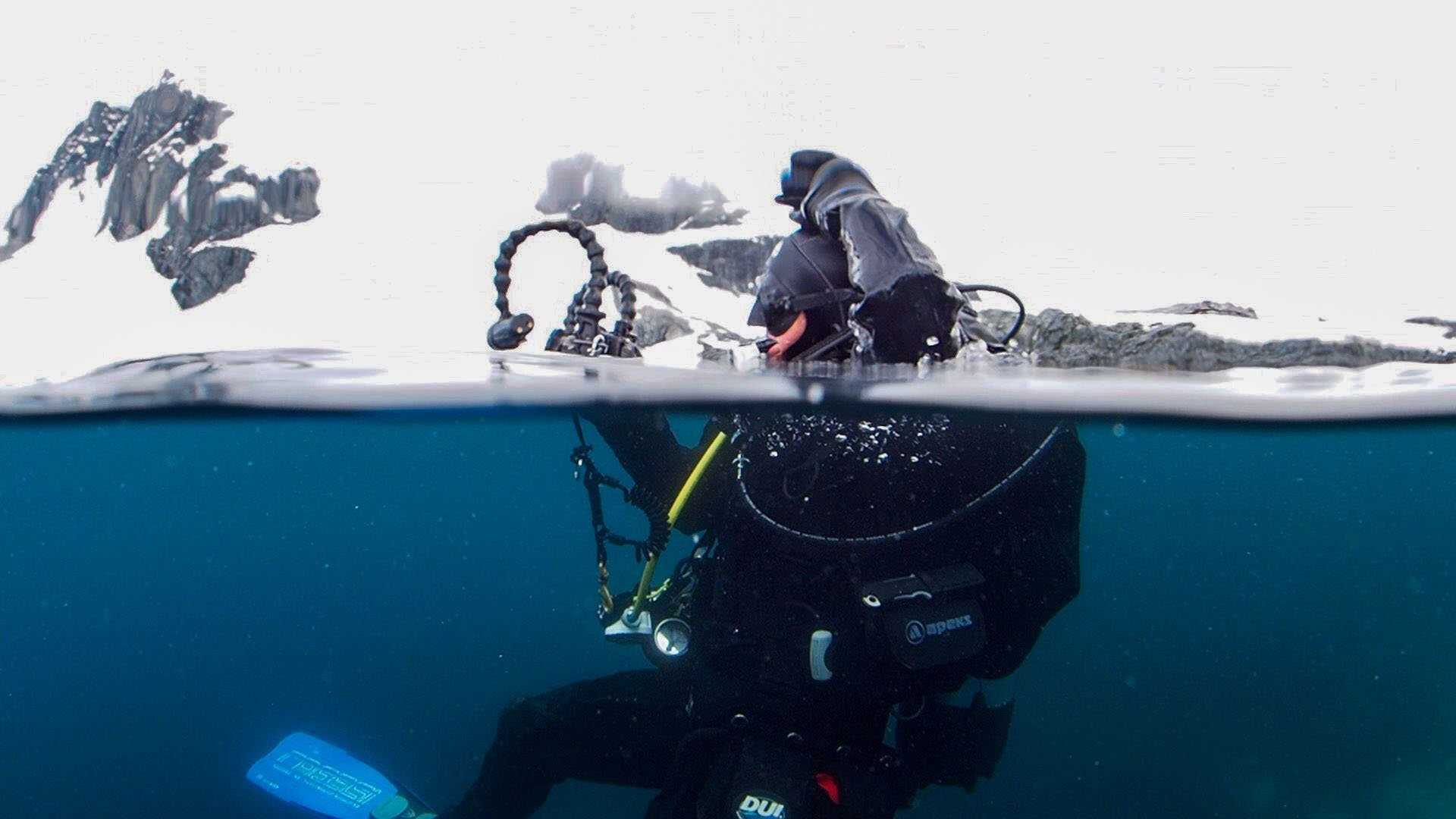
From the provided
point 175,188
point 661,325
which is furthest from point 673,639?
point 175,188

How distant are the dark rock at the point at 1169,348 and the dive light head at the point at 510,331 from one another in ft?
54.2

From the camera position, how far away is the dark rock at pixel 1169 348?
2062 centimetres

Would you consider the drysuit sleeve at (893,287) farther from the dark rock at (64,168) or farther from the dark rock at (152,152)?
the dark rock at (64,168)

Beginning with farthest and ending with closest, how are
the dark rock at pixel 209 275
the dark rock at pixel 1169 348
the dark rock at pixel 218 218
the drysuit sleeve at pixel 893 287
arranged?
the dark rock at pixel 218 218 → the dark rock at pixel 209 275 → the dark rock at pixel 1169 348 → the drysuit sleeve at pixel 893 287

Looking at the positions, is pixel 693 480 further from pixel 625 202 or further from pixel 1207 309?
pixel 625 202

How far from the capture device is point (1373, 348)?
1988cm

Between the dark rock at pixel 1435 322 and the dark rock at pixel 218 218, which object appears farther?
the dark rock at pixel 218 218

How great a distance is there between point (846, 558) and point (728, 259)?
62518mm

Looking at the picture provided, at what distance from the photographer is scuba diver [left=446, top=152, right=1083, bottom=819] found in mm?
3461

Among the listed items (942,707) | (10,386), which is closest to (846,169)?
(942,707)

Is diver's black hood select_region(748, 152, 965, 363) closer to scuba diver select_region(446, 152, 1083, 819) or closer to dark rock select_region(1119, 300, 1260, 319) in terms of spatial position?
scuba diver select_region(446, 152, 1083, 819)

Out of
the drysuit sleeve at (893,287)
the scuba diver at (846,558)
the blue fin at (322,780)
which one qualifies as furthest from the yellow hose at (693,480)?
the blue fin at (322,780)

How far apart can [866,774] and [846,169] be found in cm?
273

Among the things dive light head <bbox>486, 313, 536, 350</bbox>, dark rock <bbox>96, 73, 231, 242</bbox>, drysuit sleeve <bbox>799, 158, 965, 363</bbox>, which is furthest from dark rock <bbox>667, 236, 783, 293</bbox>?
drysuit sleeve <bbox>799, 158, 965, 363</bbox>
